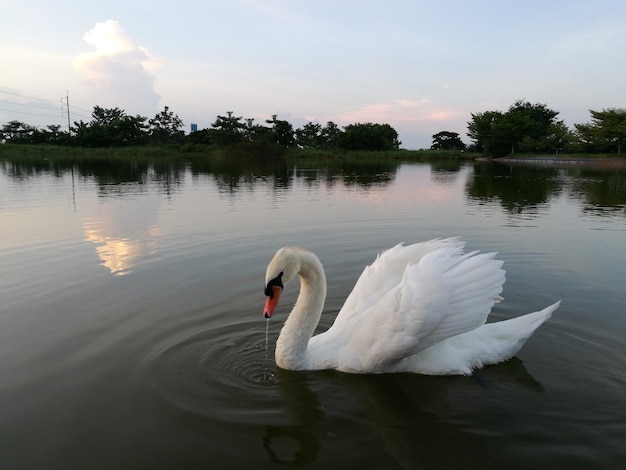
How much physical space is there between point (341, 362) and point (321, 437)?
953 mm

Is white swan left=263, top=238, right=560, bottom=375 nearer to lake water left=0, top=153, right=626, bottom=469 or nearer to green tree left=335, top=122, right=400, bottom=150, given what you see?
lake water left=0, top=153, right=626, bottom=469

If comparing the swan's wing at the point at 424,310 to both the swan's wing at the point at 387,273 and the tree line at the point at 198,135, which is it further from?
the tree line at the point at 198,135

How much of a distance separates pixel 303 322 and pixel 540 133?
93.8m

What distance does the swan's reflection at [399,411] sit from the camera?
358 centimetres

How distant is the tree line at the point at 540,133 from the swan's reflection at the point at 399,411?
71282mm

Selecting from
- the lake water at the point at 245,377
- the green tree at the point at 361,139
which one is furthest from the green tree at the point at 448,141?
the lake water at the point at 245,377

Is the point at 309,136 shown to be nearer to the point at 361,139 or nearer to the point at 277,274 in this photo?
the point at 361,139

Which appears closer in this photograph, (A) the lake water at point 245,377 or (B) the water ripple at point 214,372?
(A) the lake water at point 245,377

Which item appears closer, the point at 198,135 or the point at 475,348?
the point at 475,348

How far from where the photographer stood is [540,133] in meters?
86.2

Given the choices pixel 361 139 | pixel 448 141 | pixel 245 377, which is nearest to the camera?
pixel 245 377

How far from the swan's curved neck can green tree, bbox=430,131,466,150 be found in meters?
122

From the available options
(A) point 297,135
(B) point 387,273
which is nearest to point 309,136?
(A) point 297,135

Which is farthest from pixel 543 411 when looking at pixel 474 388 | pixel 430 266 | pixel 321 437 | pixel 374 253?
pixel 374 253
